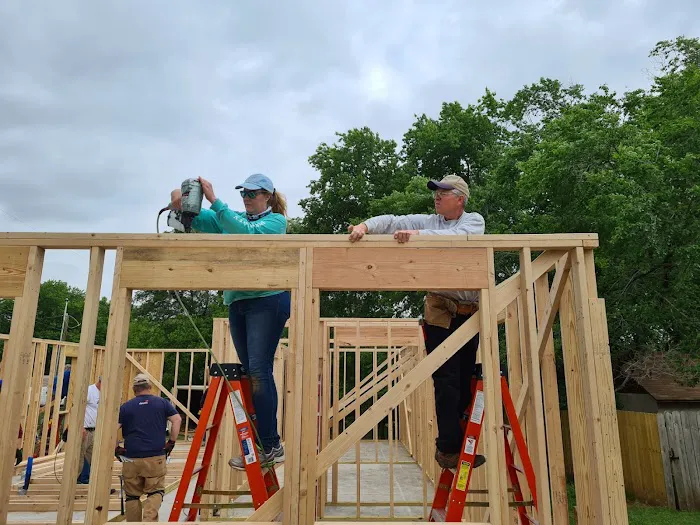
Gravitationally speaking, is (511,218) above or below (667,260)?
above

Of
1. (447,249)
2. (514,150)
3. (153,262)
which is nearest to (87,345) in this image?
(153,262)

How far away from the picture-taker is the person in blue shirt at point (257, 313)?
2992mm

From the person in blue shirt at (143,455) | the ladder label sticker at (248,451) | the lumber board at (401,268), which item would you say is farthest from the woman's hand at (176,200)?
the person in blue shirt at (143,455)

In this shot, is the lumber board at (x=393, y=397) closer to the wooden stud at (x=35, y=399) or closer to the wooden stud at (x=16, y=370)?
the wooden stud at (x=16, y=370)

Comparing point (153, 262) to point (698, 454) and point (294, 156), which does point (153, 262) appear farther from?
point (294, 156)

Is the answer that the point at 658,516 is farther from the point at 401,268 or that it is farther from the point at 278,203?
the point at 278,203

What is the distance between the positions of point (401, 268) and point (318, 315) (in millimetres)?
531

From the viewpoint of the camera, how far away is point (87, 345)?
263cm

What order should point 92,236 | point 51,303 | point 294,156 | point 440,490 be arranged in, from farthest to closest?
point 51,303 → point 294,156 → point 440,490 → point 92,236

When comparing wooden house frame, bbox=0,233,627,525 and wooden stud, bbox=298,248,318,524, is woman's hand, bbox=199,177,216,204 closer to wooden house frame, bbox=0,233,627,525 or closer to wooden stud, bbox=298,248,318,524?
wooden house frame, bbox=0,233,627,525

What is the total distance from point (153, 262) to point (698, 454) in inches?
502

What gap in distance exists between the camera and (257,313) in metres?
3.08

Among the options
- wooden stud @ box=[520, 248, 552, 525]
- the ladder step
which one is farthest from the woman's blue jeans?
wooden stud @ box=[520, 248, 552, 525]

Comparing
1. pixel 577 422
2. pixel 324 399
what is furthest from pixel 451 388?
pixel 324 399
